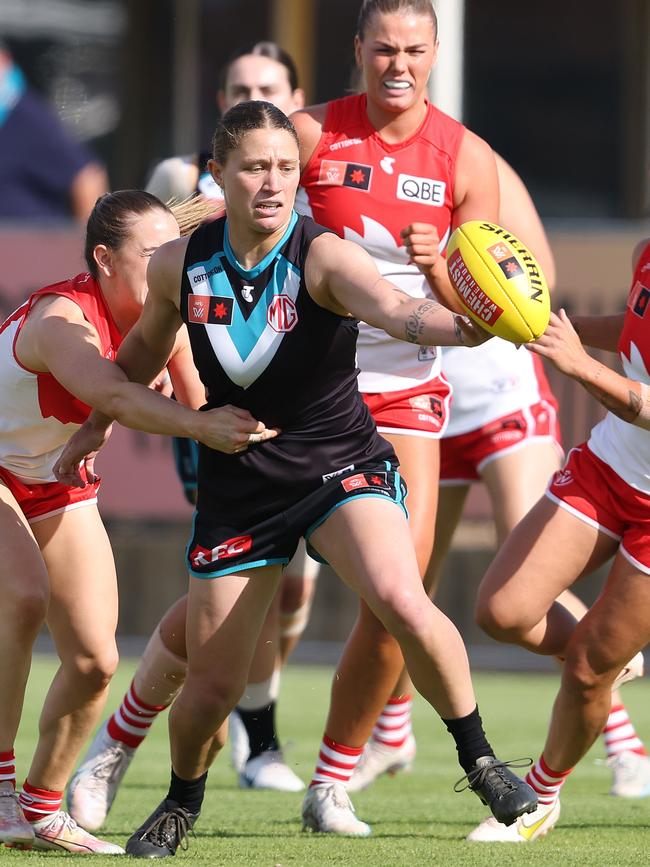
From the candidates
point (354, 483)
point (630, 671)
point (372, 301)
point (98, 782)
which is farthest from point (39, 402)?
point (630, 671)

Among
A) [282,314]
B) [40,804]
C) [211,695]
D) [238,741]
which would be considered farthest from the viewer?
[238,741]

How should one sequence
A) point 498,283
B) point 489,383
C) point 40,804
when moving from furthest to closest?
point 489,383 < point 40,804 < point 498,283

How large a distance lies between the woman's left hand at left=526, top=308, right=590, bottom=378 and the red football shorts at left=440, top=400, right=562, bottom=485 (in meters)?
1.81

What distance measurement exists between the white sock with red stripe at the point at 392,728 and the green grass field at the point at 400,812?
17cm

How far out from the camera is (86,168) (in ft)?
38.7

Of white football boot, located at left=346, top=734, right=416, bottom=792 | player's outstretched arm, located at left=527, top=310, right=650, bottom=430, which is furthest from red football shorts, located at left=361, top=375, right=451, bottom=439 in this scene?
white football boot, located at left=346, top=734, right=416, bottom=792

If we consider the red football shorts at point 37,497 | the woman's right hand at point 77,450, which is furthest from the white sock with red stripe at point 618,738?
the woman's right hand at point 77,450

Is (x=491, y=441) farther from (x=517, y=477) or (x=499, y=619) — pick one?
(x=499, y=619)

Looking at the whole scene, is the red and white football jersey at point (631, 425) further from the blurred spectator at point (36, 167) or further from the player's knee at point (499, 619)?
the blurred spectator at point (36, 167)

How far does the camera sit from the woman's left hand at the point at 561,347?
4578 mm

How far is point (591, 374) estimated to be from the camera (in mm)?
4711

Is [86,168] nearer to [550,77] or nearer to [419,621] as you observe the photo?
[550,77]

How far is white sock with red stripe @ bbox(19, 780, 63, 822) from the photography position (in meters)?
4.93

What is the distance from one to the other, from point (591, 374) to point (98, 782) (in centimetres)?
218
